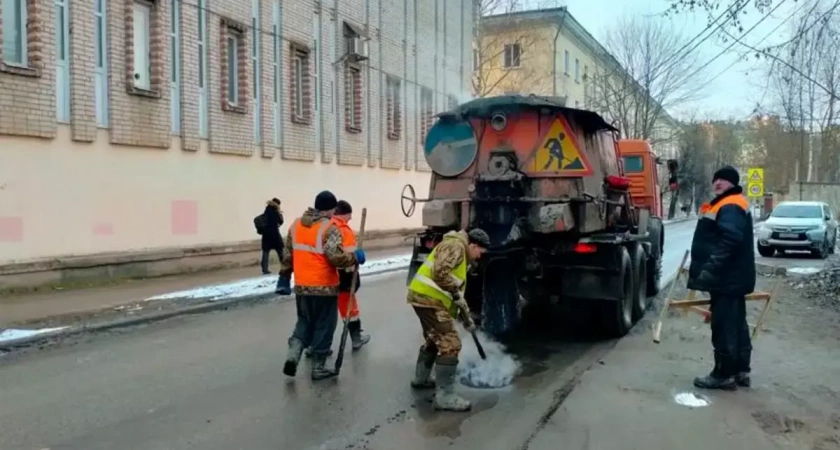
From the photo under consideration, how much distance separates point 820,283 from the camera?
12609mm

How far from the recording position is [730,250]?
5.91 metres

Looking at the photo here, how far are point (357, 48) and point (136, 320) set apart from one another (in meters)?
12.8

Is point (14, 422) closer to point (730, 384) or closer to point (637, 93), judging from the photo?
point (730, 384)

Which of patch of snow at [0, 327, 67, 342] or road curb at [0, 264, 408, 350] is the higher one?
patch of snow at [0, 327, 67, 342]

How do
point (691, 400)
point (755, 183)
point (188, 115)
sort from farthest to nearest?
point (755, 183)
point (188, 115)
point (691, 400)

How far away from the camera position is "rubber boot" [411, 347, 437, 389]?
6.15 metres

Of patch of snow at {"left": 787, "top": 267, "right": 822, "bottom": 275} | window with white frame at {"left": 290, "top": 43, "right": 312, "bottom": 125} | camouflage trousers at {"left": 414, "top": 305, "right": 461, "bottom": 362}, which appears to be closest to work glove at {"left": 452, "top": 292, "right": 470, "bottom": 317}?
camouflage trousers at {"left": 414, "top": 305, "right": 461, "bottom": 362}

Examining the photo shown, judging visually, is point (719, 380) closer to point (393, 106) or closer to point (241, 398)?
point (241, 398)

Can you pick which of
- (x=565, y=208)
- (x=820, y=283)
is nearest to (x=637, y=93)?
(x=820, y=283)

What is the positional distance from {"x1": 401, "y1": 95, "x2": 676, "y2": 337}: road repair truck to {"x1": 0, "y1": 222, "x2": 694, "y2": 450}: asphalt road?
0.63 m

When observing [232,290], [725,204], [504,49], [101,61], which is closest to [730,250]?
[725,204]

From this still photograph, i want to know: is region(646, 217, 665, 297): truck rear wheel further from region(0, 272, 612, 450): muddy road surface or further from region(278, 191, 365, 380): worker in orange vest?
region(278, 191, 365, 380): worker in orange vest

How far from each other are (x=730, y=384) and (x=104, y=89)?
38.1 feet

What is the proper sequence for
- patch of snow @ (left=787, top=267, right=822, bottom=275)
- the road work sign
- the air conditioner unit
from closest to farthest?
patch of snow @ (left=787, top=267, right=822, bottom=275)
the air conditioner unit
the road work sign
